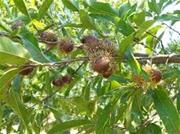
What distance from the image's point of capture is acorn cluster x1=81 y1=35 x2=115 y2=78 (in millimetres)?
1151

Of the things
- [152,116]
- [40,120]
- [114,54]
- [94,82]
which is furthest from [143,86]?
[40,120]

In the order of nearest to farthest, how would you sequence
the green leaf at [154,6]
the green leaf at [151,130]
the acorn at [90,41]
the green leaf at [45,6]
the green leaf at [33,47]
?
the green leaf at [33,47] < the acorn at [90,41] < the green leaf at [45,6] < the green leaf at [154,6] < the green leaf at [151,130]

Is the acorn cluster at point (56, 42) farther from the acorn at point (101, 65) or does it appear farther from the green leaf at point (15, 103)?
the acorn at point (101, 65)

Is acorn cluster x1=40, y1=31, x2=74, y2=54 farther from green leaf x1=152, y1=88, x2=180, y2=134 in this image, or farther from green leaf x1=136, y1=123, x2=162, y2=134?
green leaf x1=136, y1=123, x2=162, y2=134

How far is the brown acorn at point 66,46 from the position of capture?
4.79ft

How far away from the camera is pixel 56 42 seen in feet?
5.03

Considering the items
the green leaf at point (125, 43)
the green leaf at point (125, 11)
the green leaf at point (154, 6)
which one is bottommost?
the green leaf at point (125, 43)

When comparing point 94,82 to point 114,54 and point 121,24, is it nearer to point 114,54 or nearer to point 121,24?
point 121,24

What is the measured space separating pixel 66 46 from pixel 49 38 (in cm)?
11

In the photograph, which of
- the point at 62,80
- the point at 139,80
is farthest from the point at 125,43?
the point at 62,80

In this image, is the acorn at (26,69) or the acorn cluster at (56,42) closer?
the acorn at (26,69)

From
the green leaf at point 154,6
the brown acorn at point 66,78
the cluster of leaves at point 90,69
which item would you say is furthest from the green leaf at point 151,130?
the green leaf at point 154,6

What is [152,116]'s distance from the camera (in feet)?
6.22

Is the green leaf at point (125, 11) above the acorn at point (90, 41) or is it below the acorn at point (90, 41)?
above
